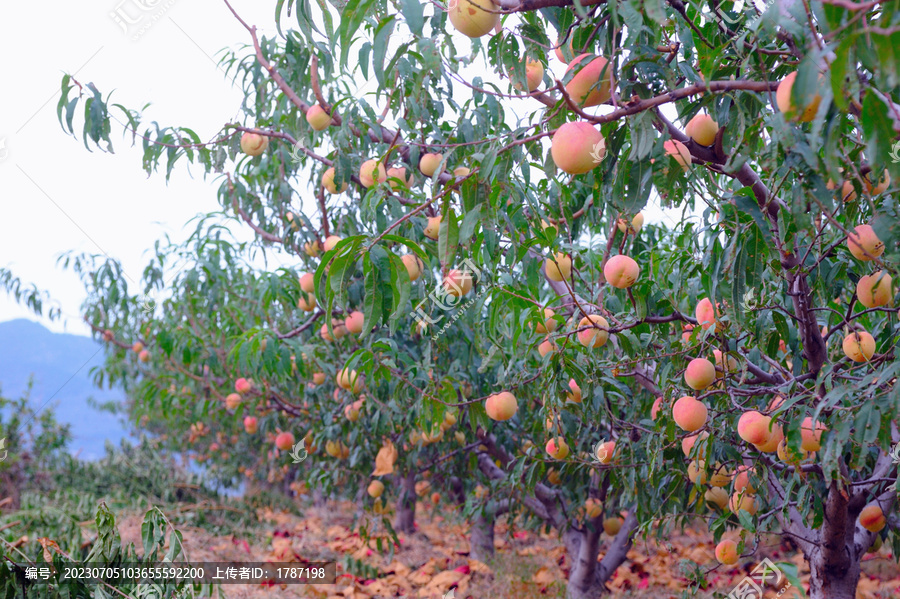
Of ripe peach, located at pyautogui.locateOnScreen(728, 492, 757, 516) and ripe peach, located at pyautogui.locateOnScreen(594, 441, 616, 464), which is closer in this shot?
ripe peach, located at pyautogui.locateOnScreen(728, 492, 757, 516)

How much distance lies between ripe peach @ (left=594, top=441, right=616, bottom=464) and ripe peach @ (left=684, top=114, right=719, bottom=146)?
1.27 m

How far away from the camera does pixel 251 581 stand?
3791 mm

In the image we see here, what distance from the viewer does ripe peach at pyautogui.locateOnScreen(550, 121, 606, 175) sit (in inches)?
44.9

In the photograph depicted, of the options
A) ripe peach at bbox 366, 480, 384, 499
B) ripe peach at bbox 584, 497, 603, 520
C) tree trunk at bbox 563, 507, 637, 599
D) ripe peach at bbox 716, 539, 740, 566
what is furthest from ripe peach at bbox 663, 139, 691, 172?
ripe peach at bbox 366, 480, 384, 499

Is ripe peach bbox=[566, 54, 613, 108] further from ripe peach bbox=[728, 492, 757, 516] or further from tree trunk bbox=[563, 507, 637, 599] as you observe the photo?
tree trunk bbox=[563, 507, 637, 599]

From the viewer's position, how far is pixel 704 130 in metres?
1.38

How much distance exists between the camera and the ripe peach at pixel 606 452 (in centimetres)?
231

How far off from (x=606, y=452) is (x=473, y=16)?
5.62 feet

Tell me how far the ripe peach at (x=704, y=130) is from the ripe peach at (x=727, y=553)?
1.44m

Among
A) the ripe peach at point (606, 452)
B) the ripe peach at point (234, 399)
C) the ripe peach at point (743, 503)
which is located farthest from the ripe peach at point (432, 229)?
the ripe peach at point (234, 399)

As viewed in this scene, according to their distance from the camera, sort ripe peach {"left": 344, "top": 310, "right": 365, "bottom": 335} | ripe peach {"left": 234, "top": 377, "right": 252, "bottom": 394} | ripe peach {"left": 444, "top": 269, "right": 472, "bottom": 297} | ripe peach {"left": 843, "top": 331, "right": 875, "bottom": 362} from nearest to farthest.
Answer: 1. ripe peach {"left": 843, "top": 331, "right": 875, "bottom": 362}
2. ripe peach {"left": 444, "top": 269, "right": 472, "bottom": 297}
3. ripe peach {"left": 344, "top": 310, "right": 365, "bottom": 335}
4. ripe peach {"left": 234, "top": 377, "right": 252, "bottom": 394}

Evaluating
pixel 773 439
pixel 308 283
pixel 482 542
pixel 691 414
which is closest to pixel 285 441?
pixel 308 283

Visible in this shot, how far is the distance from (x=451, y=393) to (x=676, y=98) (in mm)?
1405

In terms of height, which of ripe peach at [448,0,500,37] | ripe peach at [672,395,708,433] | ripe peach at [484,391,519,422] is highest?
ripe peach at [448,0,500,37]
